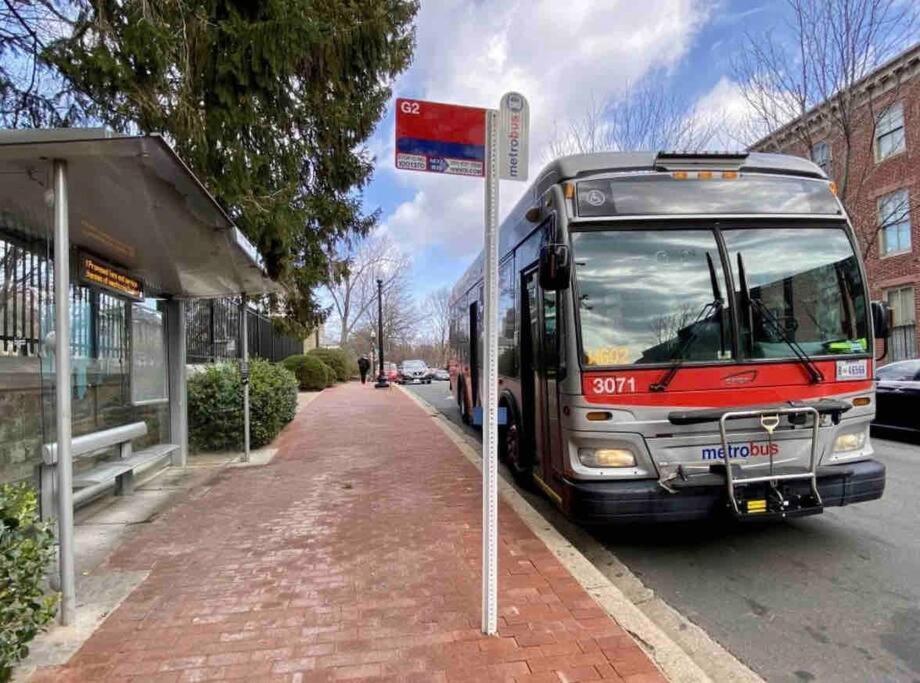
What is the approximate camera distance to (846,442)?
184 inches

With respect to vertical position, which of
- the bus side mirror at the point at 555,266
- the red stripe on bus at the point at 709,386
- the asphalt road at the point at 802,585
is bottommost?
the asphalt road at the point at 802,585

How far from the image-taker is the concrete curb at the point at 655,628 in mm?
3059

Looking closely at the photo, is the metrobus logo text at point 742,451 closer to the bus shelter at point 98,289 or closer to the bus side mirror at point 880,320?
the bus side mirror at point 880,320

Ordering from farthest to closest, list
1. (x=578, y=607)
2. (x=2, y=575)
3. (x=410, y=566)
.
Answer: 1. (x=410, y=566)
2. (x=578, y=607)
3. (x=2, y=575)

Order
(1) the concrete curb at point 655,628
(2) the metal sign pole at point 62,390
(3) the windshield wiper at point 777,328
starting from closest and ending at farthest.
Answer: (1) the concrete curb at point 655,628, (2) the metal sign pole at point 62,390, (3) the windshield wiper at point 777,328

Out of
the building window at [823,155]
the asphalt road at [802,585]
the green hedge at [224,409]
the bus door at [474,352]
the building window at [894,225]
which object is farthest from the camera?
the building window at [894,225]

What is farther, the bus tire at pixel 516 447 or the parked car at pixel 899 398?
the parked car at pixel 899 398

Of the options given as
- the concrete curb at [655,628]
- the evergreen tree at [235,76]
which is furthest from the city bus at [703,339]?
the evergreen tree at [235,76]

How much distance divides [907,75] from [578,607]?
61.7 feet

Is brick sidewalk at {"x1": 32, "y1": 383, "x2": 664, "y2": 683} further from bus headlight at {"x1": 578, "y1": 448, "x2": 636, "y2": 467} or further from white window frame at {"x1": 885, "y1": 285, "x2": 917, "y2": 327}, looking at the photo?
white window frame at {"x1": 885, "y1": 285, "x2": 917, "y2": 327}

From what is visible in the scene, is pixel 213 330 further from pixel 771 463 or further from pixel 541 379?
pixel 771 463

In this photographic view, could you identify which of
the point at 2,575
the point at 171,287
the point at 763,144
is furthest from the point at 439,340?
the point at 2,575

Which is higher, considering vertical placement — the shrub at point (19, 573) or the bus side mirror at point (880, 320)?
the bus side mirror at point (880, 320)

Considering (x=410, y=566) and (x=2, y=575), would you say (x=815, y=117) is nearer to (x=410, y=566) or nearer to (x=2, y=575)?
(x=410, y=566)
